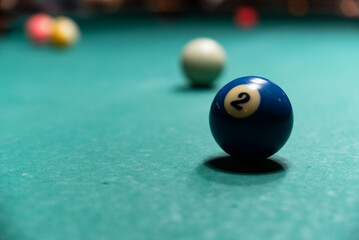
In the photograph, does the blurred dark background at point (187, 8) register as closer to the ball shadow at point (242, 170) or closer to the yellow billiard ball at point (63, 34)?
the yellow billiard ball at point (63, 34)

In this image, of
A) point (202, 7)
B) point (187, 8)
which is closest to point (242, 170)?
point (187, 8)

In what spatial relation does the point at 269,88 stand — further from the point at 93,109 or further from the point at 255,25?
the point at 255,25

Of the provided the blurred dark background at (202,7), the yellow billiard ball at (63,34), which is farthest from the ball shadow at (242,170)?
the blurred dark background at (202,7)

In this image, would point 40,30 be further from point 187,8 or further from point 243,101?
point 243,101

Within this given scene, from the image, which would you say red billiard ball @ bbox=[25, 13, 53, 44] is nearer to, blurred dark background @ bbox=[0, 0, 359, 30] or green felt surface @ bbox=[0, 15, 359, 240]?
blurred dark background @ bbox=[0, 0, 359, 30]

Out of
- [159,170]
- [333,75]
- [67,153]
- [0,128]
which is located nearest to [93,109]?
[0,128]
